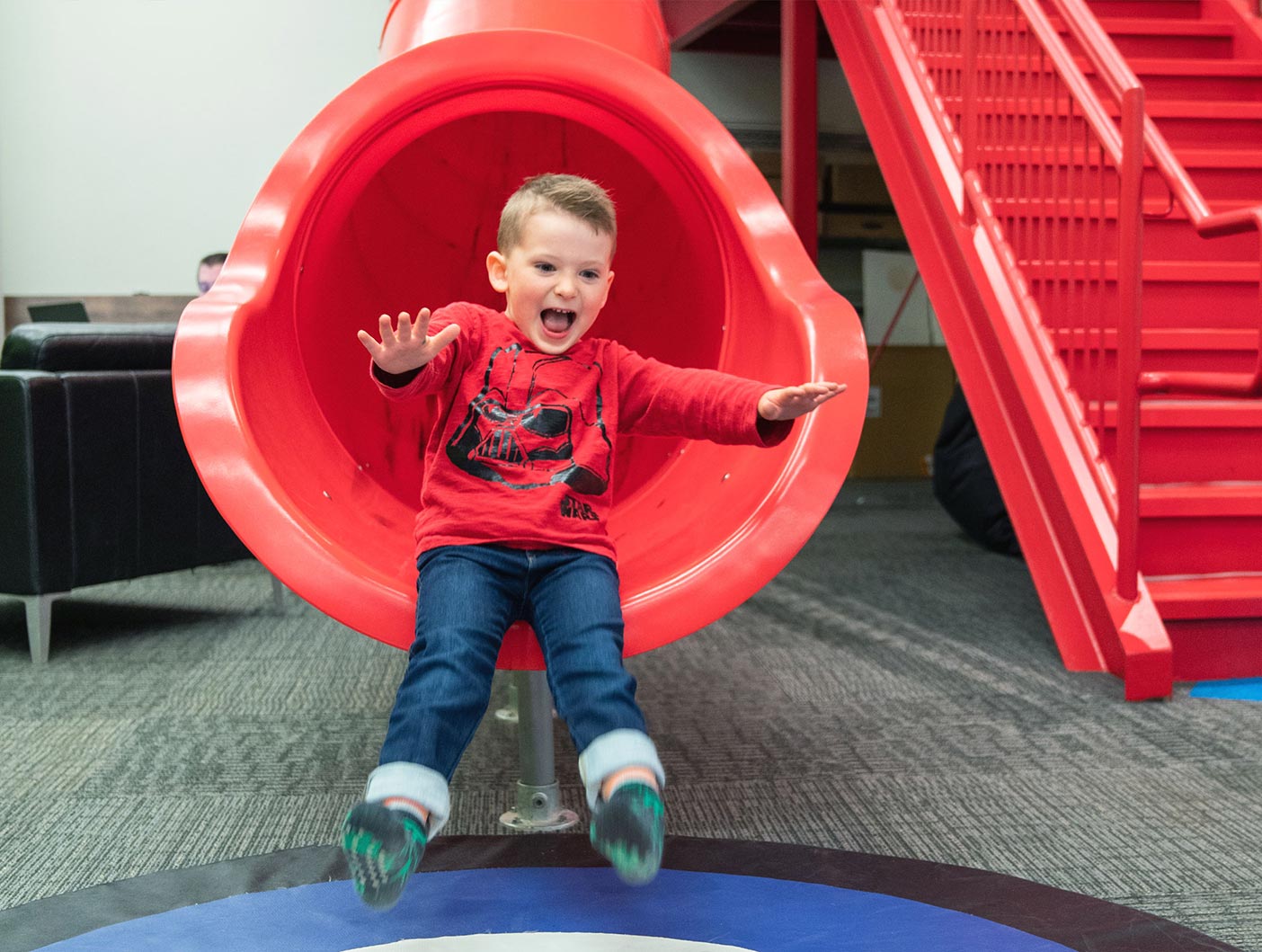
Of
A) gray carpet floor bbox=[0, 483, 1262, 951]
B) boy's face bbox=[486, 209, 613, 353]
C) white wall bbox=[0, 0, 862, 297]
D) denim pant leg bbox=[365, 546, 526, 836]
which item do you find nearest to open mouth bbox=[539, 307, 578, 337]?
boy's face bbox=[486, 209, 613, 353]

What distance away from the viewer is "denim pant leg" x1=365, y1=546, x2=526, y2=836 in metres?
1.13

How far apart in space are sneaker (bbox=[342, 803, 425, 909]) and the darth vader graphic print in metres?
0.46

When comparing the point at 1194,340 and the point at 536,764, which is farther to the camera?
the point at 1194,340

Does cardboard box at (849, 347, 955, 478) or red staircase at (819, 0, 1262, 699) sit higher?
red staircase at (819, 0, 1262, 699)

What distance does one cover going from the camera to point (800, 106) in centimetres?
477

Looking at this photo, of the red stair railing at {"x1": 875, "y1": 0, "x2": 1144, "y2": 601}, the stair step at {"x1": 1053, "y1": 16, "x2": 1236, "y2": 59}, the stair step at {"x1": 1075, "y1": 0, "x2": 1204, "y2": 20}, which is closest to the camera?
the red stair railing at {"x1": 875, "y1": 0, "x2": 1144, "y2": 601}

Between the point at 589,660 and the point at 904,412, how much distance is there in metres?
5.95

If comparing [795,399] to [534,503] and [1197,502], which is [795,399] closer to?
[534,503]

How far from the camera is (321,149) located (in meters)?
1.79

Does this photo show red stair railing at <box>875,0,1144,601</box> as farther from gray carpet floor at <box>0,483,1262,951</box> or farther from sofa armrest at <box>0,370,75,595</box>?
sofa armrest at <box>0,370,75,595</box>

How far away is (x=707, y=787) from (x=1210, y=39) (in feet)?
11.1

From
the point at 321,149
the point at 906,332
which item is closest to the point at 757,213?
the point at 321,149

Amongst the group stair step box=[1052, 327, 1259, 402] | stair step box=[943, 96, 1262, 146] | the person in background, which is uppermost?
stair step box=[943, 96, 1262, 146]

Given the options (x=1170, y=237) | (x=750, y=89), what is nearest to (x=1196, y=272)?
(x=1170, y=237)
